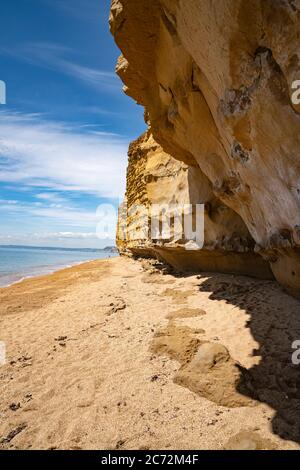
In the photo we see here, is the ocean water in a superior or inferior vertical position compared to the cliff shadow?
inferior

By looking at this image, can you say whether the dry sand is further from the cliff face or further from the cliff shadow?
the cliff face

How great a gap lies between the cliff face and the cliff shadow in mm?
746

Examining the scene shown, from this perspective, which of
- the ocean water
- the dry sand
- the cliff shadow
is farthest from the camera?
the ocean water

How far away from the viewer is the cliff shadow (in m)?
3.45

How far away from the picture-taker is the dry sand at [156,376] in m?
3.28

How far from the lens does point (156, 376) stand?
14.2 feet

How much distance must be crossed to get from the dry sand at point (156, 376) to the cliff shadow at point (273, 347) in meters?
0.02

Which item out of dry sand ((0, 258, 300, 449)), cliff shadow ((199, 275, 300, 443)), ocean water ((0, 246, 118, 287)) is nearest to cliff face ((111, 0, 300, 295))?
cliff shadow ((199, 275, 300, 443))

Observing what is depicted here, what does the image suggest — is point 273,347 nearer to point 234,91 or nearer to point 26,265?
point 234,91

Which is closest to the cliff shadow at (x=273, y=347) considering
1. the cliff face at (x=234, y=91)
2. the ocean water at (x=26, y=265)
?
the cliff face at (x=234, y=91)

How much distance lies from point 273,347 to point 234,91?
4.18 metres

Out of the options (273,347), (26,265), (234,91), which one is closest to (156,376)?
(273,347)

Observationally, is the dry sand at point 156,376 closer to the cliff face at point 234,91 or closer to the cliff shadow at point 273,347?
the cliff shadow at point 273,347
